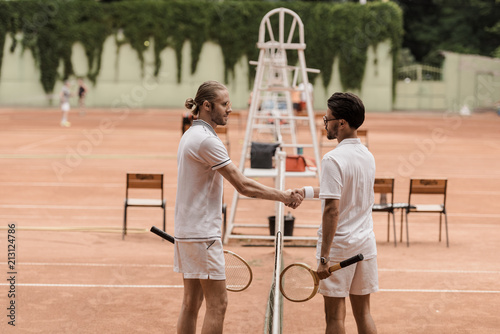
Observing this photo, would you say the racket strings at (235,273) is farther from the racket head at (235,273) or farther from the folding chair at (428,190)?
the folding chair at (428,190)

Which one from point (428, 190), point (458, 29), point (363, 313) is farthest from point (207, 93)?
point (458, 29)

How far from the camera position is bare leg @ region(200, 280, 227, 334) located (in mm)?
4219

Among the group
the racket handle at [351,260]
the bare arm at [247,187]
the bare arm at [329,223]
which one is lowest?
the racket handle at [351,260]

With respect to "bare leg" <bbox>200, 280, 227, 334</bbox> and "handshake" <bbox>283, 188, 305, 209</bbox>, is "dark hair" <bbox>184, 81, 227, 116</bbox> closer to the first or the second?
"handshake" <bbox>283, 188, 305, 209</bbox>

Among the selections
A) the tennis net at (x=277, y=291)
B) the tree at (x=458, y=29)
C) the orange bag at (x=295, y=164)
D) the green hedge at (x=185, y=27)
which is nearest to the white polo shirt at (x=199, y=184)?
the tennis net at (x=277, y=291)

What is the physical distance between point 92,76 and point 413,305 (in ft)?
132

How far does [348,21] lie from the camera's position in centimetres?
4469

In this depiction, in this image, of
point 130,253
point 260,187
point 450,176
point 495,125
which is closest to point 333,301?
point 260,187

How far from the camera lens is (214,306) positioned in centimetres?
423

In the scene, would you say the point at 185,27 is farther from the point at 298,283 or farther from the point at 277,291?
the point at 277,291

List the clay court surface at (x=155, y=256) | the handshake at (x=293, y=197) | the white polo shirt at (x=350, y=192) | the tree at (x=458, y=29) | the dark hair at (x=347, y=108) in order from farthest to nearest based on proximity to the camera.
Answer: the tree at (x=458, y=29) < the clay court surface at (x=155, y=256) < the handshake at (x=293, y=197) < the dark hair at (x=347, y=108) < the white polo shirt at (x=350, y=192)

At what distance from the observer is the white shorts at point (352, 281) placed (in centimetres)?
420

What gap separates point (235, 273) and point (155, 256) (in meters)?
4.19

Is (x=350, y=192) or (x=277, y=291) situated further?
(x=350, y=192)
